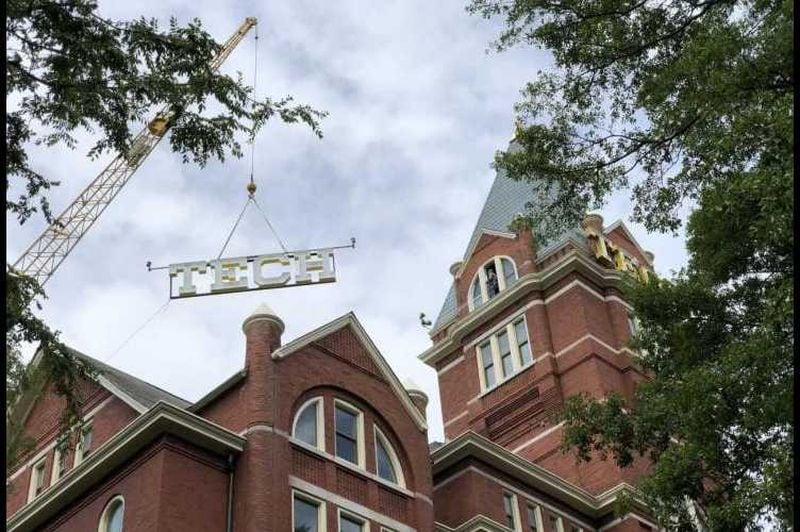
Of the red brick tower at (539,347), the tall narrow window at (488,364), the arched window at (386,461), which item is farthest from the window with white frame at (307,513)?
the tall narrow window at (488,364)

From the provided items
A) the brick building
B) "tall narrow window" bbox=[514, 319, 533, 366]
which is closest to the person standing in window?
"tall narrow window" bbox=[514, 319, 533, 366]

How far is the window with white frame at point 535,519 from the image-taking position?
112 feet

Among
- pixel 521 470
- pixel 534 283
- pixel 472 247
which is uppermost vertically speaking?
pixel 472 247

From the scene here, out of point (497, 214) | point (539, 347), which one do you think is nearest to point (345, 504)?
point (539, 347)

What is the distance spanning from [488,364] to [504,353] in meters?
0.90

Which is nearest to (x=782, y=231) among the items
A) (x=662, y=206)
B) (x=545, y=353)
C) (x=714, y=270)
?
(x=714, y=270)

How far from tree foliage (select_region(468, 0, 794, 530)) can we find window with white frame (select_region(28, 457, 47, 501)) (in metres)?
16.4

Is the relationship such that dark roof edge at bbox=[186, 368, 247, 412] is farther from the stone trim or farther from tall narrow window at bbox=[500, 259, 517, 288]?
tall narrow window at bbox=[500, 259, 517, 288]

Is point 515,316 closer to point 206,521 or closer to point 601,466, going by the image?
point 601,466

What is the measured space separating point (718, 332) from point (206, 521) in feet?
41.5

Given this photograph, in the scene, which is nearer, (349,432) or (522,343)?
(349,432)

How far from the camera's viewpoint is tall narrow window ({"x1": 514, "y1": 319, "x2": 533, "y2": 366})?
45062 millimetres

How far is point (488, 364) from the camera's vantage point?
4669 cm

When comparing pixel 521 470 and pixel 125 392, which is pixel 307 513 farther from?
pixel 521 470
